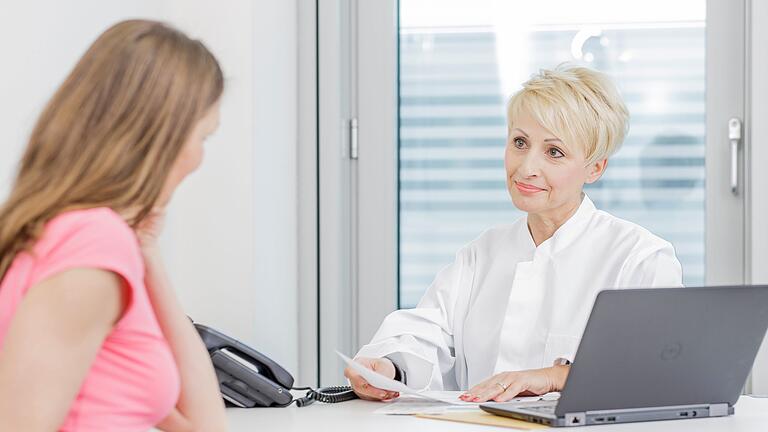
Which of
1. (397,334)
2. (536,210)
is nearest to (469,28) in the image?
(536,210)

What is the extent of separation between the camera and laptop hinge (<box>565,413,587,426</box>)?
5.15ft

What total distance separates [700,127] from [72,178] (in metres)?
2.17

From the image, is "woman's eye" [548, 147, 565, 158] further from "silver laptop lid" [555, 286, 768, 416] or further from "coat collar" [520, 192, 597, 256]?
"silver laptop lid" [555, 286, 768, 416]

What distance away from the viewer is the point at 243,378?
1.82 meters

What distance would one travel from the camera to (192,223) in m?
2.56

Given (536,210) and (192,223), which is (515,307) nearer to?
(536,210)

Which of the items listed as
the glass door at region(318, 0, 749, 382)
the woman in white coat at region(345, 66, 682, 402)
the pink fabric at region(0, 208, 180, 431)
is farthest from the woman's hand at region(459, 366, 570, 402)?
the glass door at region(318, 0, 749, 382)

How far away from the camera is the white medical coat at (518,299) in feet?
6.74

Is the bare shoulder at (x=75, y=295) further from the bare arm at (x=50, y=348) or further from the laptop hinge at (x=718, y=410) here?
the laptop hinge at (x=718, y=410)

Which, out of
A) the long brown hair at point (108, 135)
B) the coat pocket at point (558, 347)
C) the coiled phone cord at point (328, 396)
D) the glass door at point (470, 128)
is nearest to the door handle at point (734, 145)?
the glass door at point (470, 128)

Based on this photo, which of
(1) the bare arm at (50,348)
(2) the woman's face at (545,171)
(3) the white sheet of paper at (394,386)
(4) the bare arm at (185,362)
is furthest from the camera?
(2) the woman's face at (545,171)

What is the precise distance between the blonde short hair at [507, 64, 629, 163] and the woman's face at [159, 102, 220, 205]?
115 cm

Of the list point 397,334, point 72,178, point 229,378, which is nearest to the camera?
point 72,178

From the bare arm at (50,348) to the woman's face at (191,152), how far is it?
15 centimetres
